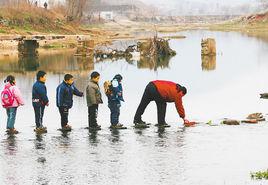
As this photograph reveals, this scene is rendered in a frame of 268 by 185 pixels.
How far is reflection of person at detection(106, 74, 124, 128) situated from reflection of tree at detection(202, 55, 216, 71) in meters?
24.4

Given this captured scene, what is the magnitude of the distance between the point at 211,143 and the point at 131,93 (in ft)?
43.2

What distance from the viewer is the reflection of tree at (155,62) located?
48.8 m

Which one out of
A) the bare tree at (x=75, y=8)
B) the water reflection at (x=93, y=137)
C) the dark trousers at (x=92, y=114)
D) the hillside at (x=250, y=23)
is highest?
the bare tree at (x=75, y=8)

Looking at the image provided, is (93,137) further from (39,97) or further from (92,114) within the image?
(39,97)

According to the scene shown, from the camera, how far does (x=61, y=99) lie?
68.4ft

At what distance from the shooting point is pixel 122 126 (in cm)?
2117

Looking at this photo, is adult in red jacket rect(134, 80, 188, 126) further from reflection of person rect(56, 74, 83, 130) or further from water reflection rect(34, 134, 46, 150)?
water reflection rect(34, 134, 46, 150)

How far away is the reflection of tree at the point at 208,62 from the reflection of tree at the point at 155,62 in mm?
2648

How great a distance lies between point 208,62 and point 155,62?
3.96m

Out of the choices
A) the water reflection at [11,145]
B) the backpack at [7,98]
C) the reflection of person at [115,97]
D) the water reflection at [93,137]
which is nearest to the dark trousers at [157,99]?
the reflection of person at [115,97]

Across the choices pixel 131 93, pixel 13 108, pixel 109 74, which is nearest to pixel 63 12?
pixel 109 74

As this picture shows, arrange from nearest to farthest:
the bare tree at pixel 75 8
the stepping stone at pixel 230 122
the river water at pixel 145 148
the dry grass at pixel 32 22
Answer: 1. the river water at pixel 145 148
2. the stepping stone at pixel 230 122
3. the dry grass at pixel 32 22
4. the bare tree at pixel 75 8

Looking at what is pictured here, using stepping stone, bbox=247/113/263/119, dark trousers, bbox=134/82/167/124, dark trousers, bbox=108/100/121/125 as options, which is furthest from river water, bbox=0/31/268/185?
stepping stone, bbox=247/113/263/119

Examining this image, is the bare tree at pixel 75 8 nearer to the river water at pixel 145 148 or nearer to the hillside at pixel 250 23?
the hillside at pixel 250 23
